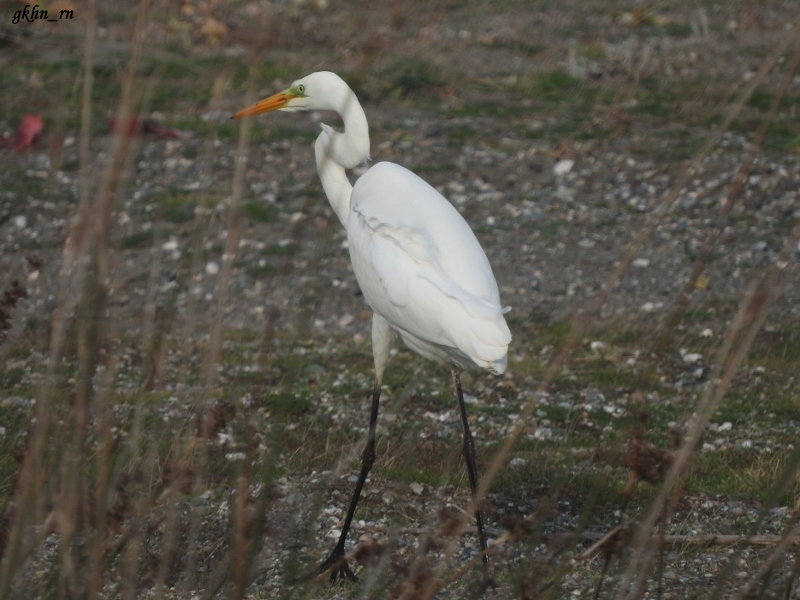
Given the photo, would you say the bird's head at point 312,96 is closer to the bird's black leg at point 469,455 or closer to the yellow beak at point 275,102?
the yellow beak at point 275,102

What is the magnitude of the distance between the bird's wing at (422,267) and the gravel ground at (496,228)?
22 centimetres

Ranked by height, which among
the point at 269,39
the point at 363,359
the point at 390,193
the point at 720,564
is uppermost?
the point at 269,39

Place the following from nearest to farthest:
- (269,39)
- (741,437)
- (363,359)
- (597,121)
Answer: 1. (269,39)
2. (741,437)
3. (363,359)
4. (597,121)

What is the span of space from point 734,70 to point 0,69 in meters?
6.84

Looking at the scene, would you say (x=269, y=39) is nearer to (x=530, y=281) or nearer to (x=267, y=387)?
(x=267, y=387)

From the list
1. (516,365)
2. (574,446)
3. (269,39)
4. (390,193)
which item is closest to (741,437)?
(574,446)

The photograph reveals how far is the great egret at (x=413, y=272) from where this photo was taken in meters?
3.25

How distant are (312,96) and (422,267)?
1191 mm

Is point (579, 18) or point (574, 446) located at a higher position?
point (579, 18)

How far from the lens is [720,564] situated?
132 inches

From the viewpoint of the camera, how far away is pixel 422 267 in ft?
11.5

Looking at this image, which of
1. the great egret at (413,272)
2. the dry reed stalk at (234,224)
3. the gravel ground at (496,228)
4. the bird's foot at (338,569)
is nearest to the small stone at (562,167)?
the gravel ground at (496,228)

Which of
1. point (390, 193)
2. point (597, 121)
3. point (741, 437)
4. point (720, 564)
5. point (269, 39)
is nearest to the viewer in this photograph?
point (269, 39)

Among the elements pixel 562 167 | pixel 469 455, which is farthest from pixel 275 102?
pixel 562 167
